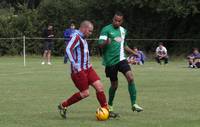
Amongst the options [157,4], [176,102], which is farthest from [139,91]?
[157,4]

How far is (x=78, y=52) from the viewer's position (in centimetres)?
1134

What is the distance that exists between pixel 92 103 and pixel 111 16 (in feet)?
95.6

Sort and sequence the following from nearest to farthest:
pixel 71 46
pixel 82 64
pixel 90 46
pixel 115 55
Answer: pixel 71 46, pixel 82 64, pixel 115 55, pixel 90 46

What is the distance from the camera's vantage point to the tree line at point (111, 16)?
3966cm

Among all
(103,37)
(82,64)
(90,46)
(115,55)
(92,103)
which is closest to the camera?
(82,64)

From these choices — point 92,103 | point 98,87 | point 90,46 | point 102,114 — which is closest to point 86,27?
point 98,87

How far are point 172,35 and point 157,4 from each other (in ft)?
11.0

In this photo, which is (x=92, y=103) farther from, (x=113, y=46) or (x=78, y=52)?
(x=78, y=52)

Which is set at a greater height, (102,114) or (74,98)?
(74,98)

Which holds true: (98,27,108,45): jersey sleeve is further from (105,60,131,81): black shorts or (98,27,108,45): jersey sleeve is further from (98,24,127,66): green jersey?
(105,60,131,81): black shorts

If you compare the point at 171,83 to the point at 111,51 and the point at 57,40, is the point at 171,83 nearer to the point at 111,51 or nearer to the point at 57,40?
the point at 111,51

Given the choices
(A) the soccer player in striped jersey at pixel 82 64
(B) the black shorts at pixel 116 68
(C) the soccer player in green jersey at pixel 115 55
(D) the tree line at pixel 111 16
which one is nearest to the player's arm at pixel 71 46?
(A) the soccer player in striped jersey at pixel 82 64

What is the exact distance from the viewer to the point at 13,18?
44.2 metres

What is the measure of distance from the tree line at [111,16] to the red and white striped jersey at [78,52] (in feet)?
90.1
